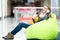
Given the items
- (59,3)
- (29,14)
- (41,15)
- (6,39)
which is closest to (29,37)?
(6,39)

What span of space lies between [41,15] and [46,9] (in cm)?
16

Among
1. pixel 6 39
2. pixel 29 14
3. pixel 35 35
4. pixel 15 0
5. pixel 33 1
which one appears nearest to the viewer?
pixel 35 35

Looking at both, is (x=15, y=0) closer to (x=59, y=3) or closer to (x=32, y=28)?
(x=59, y=3)

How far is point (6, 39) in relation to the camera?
11.3 ft

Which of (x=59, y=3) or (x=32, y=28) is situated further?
(x=59, y=3)

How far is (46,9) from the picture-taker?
146 inches

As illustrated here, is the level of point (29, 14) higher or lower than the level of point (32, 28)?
lower

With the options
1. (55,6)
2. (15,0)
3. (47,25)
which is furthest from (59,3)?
(47,25)

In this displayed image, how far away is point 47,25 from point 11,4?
33.6 feet

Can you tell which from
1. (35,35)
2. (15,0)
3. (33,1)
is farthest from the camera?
(15,0)

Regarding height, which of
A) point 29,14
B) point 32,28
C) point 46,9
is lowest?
point 29,14

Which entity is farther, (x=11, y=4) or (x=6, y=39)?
(x=11, y=4)

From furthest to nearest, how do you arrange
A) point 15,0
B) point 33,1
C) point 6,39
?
point 15,0 < point 33,1 < point 6,39

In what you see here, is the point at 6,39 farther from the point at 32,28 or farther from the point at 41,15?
the point at 41,15
